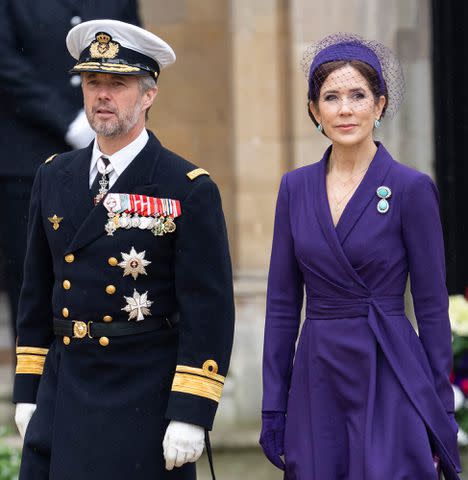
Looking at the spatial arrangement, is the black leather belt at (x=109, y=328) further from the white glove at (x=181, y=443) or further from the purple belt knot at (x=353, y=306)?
the purple belt knot at (x=353, y=306)

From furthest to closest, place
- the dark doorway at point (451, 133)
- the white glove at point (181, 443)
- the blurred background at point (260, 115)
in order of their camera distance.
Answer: the dark doorway at point (451, 133)
the blurred background at point (260, 115)
the white glove at point (181, 443)

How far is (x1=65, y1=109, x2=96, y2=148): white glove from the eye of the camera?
584 centimetres

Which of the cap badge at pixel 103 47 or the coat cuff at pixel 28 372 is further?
the coat cuff at pixel 28 372

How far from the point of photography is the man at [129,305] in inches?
174

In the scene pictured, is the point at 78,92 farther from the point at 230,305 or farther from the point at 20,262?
the point at 230,305

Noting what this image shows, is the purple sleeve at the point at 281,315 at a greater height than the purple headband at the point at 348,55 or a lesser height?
lesser

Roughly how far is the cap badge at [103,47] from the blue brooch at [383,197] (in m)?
0.89

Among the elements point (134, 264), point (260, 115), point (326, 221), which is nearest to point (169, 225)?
point (134, 264)

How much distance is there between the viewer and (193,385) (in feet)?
14.4

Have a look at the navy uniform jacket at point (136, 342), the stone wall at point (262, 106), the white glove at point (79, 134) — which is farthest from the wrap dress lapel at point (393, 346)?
the stone wall at point (262, 106)

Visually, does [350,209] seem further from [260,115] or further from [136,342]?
[260,115]

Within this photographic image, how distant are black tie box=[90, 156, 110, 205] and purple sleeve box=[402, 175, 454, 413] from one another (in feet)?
2.91

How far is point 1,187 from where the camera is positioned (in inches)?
241

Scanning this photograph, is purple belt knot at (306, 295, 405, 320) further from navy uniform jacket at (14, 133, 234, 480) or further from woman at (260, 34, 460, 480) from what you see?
navy uniform jacket at (14, 133, 234, 480)
